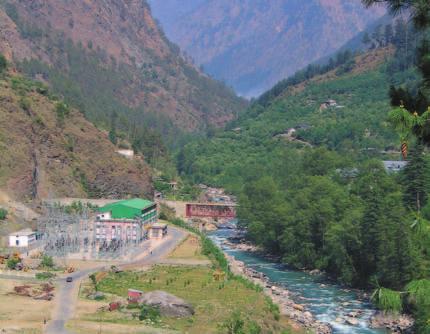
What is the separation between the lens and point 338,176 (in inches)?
3868

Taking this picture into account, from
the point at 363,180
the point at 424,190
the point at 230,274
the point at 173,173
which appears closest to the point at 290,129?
the point at 173,173

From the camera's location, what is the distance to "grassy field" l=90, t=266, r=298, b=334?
42.9 m

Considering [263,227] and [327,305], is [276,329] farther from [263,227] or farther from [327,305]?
[263,227]

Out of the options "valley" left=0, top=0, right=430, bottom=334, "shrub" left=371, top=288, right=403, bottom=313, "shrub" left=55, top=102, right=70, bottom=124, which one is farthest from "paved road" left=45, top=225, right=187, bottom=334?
"shrub" left=371, top=288, right=403, bottom=313

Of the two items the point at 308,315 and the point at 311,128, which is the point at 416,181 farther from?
the point at 311,128

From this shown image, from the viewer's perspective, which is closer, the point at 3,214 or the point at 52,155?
the point at 3,214

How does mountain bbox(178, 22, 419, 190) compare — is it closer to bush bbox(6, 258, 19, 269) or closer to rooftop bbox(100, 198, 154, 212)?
rooftop bbox(100, 198, 154, 212)

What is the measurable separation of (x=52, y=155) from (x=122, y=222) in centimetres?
1949

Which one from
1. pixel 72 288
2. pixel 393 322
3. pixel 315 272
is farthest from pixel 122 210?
pixel 393 322

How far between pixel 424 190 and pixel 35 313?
1561 inches

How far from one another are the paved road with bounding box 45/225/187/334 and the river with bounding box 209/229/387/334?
8.02 metres

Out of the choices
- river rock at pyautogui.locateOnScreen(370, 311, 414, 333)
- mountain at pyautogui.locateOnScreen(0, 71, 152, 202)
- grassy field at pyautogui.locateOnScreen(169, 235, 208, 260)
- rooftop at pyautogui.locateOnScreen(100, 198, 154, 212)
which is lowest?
river rock at pyautogui.locateOnScreen(370, 311, 414, 333)

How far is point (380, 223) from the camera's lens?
60.4 metres

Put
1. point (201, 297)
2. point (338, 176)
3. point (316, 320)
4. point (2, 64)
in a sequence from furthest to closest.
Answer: point (2, 64), point (338, 176), point (201, 297), point (316, 320)
